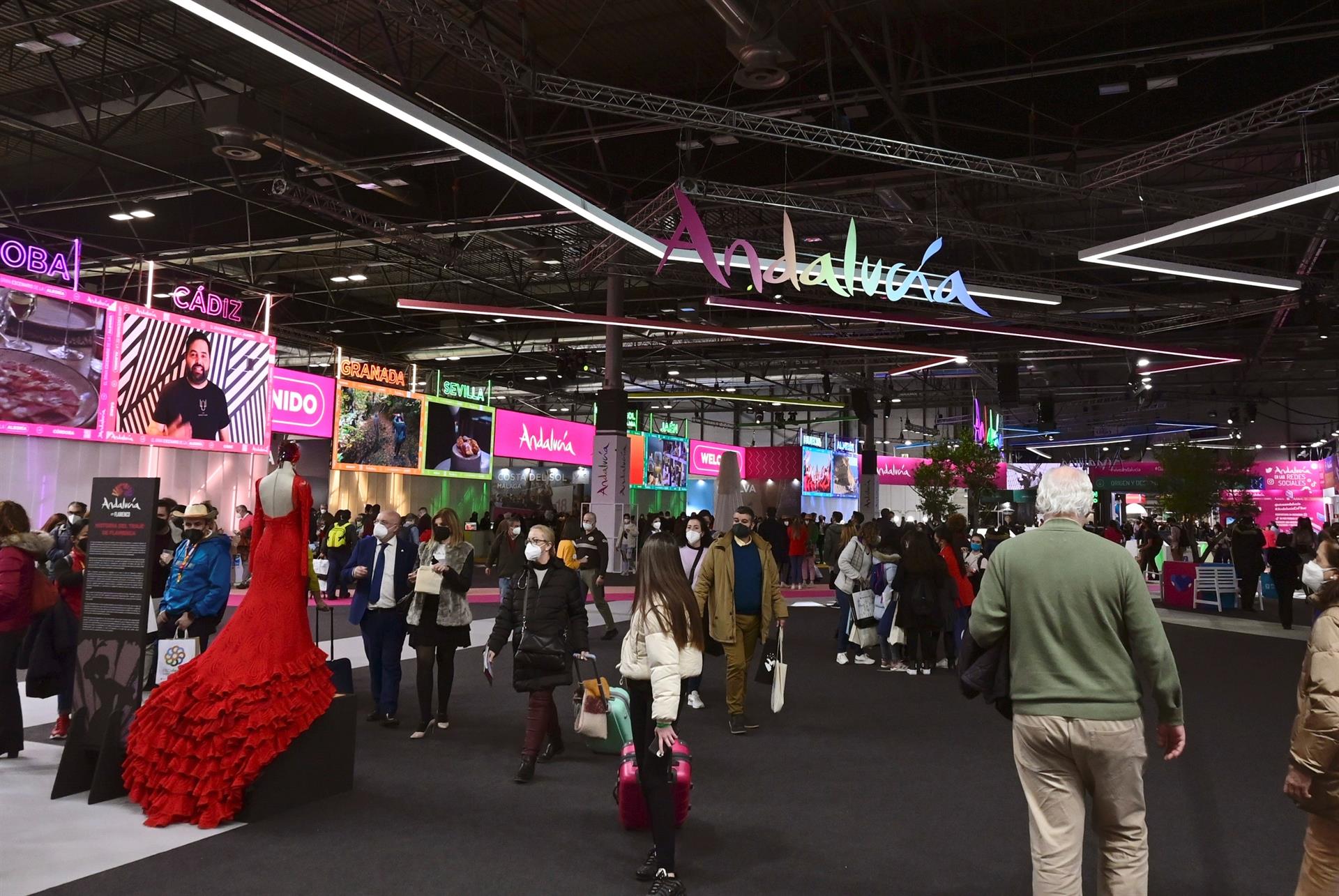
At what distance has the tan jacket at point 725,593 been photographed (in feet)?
22.1

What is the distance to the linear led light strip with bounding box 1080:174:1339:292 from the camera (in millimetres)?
8930

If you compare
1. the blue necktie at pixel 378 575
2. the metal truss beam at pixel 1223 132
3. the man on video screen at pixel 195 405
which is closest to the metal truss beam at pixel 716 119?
the metal truss beam at pixel 1223 132

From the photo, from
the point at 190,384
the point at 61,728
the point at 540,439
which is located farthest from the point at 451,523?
the point at 540,439

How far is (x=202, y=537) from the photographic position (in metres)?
6.16

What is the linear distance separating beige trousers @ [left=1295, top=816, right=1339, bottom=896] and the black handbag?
11.3 ft

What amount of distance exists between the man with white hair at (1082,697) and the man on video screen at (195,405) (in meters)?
15.5

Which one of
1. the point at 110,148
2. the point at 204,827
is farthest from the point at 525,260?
the point at 204,827

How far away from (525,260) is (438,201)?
4445 mm

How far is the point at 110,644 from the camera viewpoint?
496cm

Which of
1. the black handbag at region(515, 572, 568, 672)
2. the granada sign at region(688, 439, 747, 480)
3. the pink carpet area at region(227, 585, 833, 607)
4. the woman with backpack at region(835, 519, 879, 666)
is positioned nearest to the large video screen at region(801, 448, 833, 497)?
the granada sign at region(688, 439, 747, 480)

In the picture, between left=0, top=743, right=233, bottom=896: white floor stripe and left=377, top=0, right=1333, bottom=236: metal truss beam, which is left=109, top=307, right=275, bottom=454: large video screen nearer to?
left=377, top=0, right=1333, bottom=236: metal truss beam

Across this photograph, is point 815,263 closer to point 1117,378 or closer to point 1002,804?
point 1002,804

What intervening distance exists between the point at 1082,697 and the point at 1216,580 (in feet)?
53.4

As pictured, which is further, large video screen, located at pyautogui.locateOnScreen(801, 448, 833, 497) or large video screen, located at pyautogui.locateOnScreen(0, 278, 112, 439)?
large video screen, located at pyautogui.locateOnScreen(801, 448, 833, 497)
